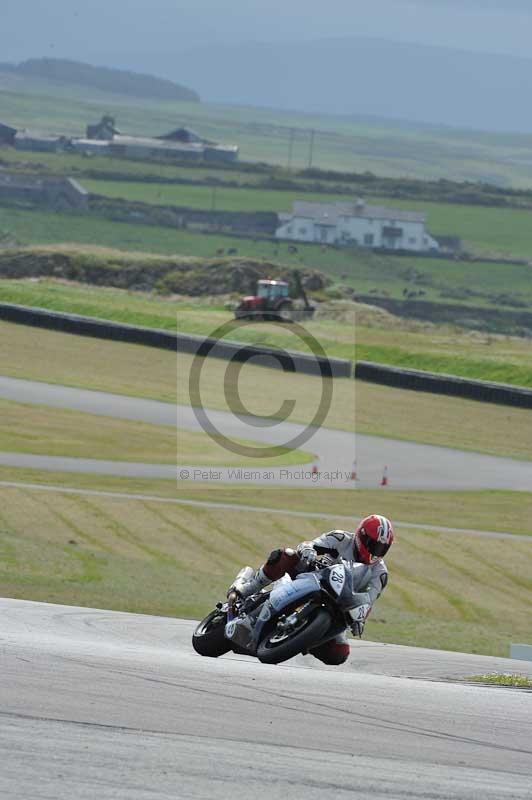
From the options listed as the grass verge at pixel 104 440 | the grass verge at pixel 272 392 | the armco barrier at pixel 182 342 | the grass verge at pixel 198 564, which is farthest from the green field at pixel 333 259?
the grass verge at pixel 198 564

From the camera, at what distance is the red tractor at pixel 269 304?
6019 cm

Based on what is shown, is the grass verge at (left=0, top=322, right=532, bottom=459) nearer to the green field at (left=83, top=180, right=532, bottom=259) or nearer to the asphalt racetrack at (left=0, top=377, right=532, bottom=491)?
the asphalt racetrack at (left=0, top=377, right=532, bottom=491)

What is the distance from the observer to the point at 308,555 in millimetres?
11398

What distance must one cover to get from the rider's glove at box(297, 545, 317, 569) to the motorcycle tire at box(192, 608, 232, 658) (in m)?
0.96

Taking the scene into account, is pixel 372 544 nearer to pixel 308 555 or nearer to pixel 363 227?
pixel 308 555

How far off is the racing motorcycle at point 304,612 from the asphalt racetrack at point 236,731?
195 millimetres

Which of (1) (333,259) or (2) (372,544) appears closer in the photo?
(2) (372,544)

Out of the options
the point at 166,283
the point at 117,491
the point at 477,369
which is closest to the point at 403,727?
the point at 117,491

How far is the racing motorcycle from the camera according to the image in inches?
427

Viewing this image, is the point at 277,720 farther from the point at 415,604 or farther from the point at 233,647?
the point at 415,604

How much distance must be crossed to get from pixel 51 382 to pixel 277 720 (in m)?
35.4

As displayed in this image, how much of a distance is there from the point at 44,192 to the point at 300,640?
146 meters

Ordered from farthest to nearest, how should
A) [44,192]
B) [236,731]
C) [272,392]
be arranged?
[44,192], [272,392], [236,731]
